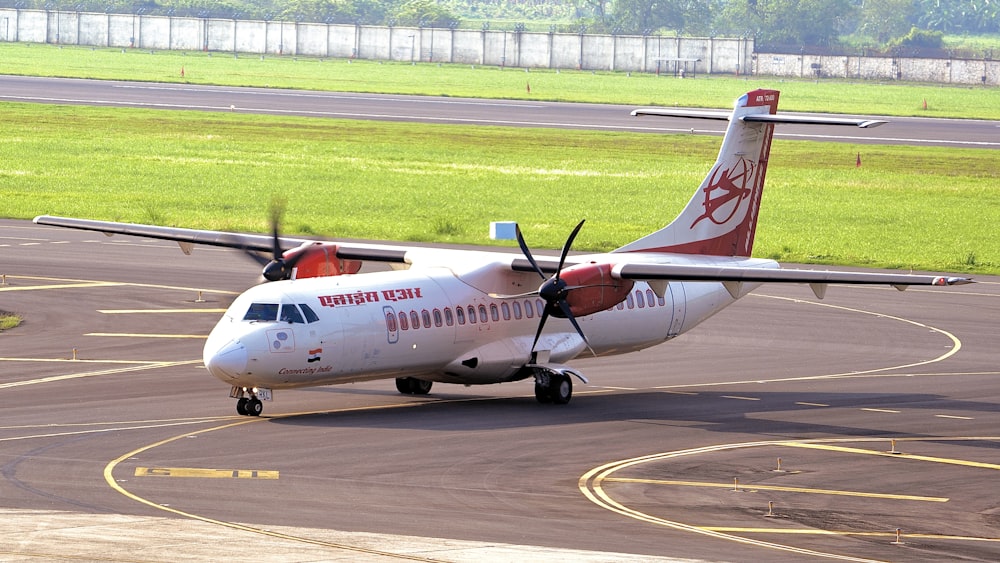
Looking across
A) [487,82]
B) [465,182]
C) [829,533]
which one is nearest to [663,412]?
[829,533]

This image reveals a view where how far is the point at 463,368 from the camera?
31375mm

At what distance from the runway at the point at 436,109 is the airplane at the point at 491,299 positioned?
60.1 meters

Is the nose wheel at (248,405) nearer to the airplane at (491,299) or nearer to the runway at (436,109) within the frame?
the airplane at (491,299)

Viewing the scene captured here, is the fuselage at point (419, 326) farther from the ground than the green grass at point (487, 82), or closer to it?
closer to it

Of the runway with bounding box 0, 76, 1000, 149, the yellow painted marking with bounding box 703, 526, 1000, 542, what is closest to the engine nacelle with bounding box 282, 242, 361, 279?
the yellow painted marking with bounding box 703, 526, 1000, 542

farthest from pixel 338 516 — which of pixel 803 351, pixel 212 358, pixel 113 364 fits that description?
pixel 803 351

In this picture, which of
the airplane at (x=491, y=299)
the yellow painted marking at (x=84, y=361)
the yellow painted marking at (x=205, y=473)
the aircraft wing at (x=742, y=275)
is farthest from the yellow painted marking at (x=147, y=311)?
the yellow painted marking at (x=205, y=473)

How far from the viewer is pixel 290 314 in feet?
93.9

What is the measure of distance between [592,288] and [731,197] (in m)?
7.13

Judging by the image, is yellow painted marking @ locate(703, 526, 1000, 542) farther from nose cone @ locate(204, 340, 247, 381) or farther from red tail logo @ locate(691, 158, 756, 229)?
red tail logo @ locate(691, 158, 756, 229)

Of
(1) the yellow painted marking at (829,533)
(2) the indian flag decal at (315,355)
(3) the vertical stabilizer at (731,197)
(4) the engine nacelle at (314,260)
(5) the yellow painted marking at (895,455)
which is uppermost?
(3) the vertical stabilizer at (731,197)

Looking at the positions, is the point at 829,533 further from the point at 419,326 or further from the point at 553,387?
the point at 419,326

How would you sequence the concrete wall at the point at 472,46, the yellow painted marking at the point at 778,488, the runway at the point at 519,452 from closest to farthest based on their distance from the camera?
the runway at the point at 519,452 → the yellow painted marking at the point at 778,488 → the concrete wall at the point at 472,46

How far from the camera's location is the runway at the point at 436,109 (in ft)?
334
